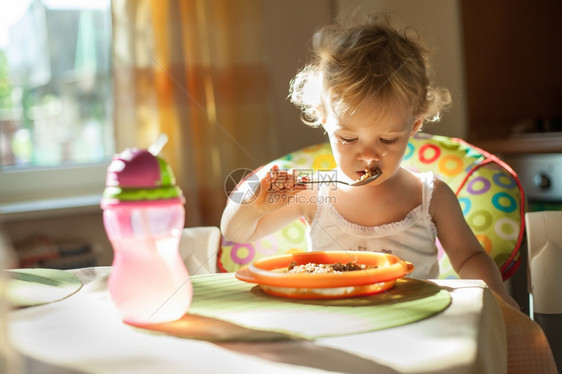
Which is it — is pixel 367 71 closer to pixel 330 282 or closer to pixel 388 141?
pixel 388 141

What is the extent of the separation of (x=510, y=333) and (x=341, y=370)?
0.99 feet

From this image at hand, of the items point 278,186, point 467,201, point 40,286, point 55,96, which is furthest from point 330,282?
point 55,96

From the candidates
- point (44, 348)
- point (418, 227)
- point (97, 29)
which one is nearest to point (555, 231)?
point (418, 227)

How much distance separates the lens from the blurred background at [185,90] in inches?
74.5

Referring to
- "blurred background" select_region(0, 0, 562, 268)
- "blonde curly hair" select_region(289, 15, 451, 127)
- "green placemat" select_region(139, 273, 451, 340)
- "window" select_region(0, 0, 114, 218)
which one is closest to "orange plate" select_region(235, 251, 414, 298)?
"green placemat" select_region(139, 273, 451, 340)

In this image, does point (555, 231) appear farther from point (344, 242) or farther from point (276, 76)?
point (276, 76)

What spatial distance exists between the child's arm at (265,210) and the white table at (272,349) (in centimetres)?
26

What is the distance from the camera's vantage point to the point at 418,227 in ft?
3.65

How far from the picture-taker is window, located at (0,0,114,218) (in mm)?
2123

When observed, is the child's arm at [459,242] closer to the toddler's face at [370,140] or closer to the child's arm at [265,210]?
the toddler's face at [370,140]

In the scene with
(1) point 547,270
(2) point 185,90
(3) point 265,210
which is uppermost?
(2) point 185,90

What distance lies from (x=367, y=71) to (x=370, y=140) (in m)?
0.11

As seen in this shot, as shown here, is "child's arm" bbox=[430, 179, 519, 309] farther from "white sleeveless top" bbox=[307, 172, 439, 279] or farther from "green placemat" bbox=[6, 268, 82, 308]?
"green placemat" bbox=[6, 268, 82, 308]

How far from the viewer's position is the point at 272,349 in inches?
20.0
